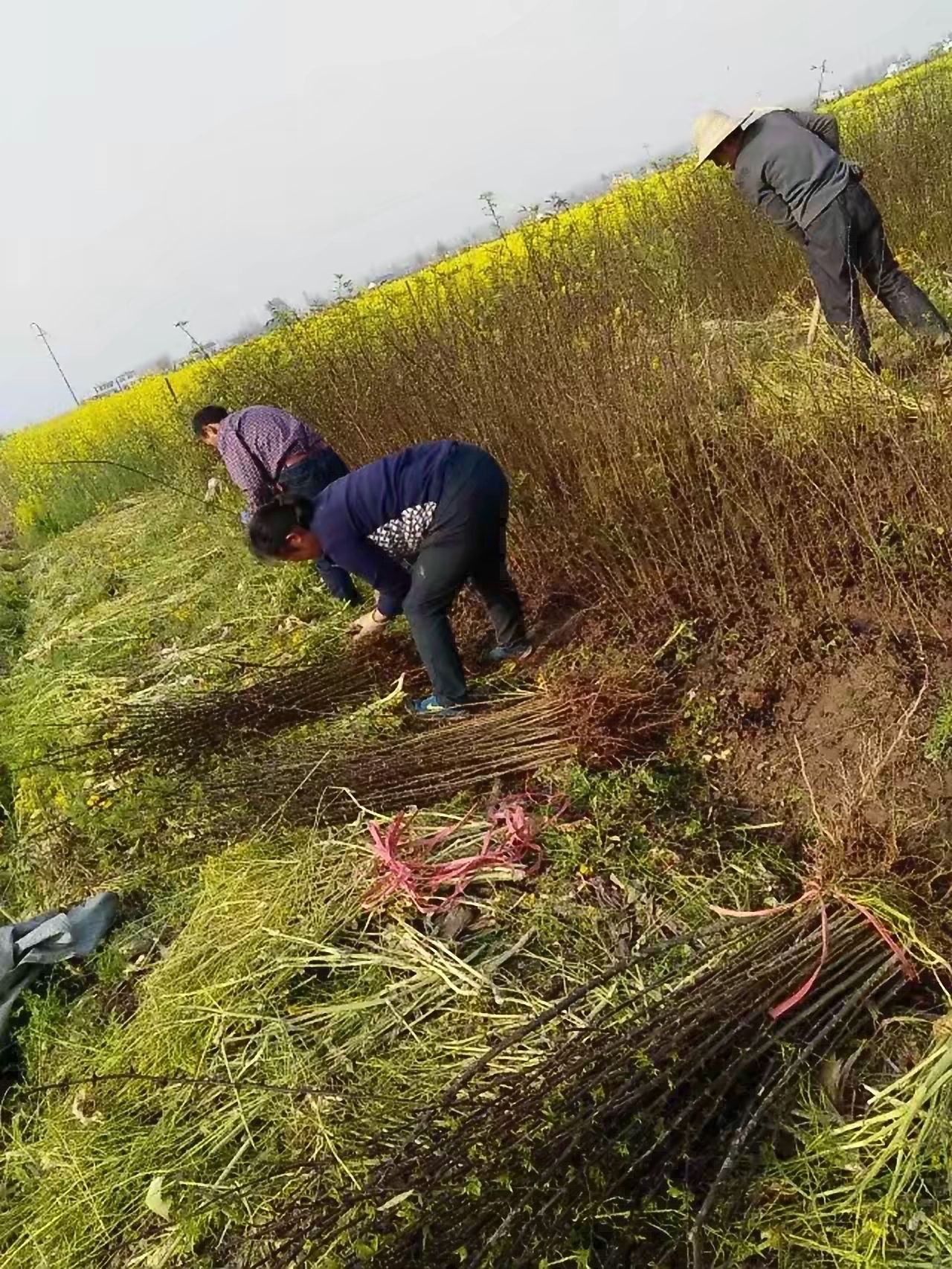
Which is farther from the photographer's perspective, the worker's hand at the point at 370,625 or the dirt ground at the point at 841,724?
the worker's hand at the point at 370,625

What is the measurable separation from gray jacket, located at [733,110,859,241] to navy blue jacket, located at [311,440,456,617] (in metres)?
2.40

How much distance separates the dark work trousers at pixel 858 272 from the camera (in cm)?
437

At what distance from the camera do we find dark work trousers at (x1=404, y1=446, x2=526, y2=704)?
11.3 feet

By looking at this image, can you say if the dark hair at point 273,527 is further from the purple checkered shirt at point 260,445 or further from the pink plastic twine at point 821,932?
the pink plastic twine at point 821,932

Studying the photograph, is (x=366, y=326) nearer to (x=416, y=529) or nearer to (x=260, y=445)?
(x=260, y=445)

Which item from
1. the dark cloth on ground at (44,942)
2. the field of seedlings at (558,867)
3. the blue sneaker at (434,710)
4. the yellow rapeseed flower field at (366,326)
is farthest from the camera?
the yellow rapeseed flower field at (366,326)

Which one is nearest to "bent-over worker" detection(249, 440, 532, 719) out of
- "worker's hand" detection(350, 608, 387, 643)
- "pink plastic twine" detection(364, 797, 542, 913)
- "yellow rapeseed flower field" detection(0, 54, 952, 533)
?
"worker's hand" detection(350, 608, 387, 643)

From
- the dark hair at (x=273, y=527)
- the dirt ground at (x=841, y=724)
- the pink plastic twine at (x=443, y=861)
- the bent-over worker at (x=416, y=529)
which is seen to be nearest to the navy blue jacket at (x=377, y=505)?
the bent-over worker at (x=416, y=529)

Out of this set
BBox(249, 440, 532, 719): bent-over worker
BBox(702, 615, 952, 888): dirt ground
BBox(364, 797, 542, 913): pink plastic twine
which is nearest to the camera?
BBox(702, 615, 952, 888): dirt ground

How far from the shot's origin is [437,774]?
10.6 feet

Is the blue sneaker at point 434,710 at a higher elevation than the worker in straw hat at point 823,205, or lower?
lower

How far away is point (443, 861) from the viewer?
2.88 m

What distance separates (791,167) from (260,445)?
2978 mm

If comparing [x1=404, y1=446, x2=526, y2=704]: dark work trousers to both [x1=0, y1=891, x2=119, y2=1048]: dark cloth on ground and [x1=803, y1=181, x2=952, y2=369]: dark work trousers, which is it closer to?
[x1=0, y1=891, x2=119, y2=1048]: dark cloth on ground
